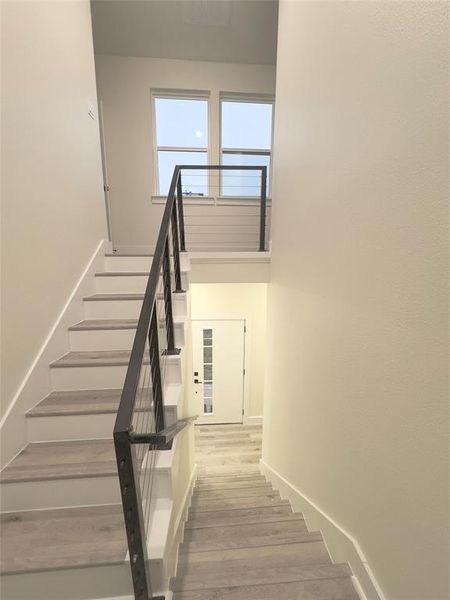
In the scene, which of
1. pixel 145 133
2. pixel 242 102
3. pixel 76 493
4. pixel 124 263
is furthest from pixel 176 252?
pixel 242 102

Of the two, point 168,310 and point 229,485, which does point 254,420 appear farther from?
point 168,310

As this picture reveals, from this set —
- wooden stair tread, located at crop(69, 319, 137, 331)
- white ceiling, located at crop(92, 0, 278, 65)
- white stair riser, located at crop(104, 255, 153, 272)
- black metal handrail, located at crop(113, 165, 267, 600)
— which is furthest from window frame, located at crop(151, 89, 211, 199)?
black metal handrail, located at crop(113, 165, 267, 600)

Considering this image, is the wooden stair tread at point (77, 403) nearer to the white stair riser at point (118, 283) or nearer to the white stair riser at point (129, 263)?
the white stair riser at point (118, 283)

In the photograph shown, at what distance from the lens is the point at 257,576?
1381 mm

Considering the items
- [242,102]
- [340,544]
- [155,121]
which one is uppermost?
[242,102]

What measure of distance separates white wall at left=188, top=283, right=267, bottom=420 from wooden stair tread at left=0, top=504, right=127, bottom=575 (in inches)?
138

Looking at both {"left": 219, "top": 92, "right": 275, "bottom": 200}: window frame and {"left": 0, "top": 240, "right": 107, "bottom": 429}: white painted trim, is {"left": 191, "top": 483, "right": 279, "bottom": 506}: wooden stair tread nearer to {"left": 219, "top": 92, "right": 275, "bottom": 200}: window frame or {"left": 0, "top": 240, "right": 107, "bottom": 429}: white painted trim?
{"left": 0, "top": 240, "right": 107, "bottom": 429}: white painted trim

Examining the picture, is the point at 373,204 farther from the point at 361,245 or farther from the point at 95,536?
the point at 95,536

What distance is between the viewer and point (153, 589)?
1.26 metres

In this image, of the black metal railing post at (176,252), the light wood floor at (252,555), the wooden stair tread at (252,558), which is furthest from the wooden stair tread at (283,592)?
the black metal railing post at (176,252)

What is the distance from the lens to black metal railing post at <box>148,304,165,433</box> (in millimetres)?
1485

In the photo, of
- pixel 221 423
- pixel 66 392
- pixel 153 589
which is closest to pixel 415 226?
pixel 153 589

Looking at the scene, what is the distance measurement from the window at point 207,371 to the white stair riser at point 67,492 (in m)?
3.46

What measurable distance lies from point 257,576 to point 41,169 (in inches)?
105
